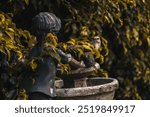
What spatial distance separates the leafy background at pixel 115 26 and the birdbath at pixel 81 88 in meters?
0.82

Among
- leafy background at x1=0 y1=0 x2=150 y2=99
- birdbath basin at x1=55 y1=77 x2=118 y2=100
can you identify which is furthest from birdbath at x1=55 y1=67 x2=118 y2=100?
leafy background at x1=0 y1=0 x2=150 y2=99

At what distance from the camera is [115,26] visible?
638 cm

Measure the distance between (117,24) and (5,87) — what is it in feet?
5.14

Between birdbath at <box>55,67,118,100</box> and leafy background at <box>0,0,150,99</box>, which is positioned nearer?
birdbath at <box>55,67,118,100</box>

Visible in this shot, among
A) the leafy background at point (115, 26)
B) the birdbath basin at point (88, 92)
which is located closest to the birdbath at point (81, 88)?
the birdbath basin at point (88, 92)

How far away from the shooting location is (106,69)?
6656mm

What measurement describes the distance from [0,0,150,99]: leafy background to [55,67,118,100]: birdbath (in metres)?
0.82

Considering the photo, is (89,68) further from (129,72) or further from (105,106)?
(129,72)

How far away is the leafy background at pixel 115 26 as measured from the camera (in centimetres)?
584

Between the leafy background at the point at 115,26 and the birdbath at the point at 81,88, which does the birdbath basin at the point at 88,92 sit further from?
the leafy background at the point at 115,26

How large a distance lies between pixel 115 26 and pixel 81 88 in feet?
5.52

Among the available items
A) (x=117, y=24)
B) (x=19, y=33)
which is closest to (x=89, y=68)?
(x=19, y=33)

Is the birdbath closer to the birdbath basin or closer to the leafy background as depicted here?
the birdbath basin

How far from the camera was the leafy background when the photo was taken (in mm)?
5840
